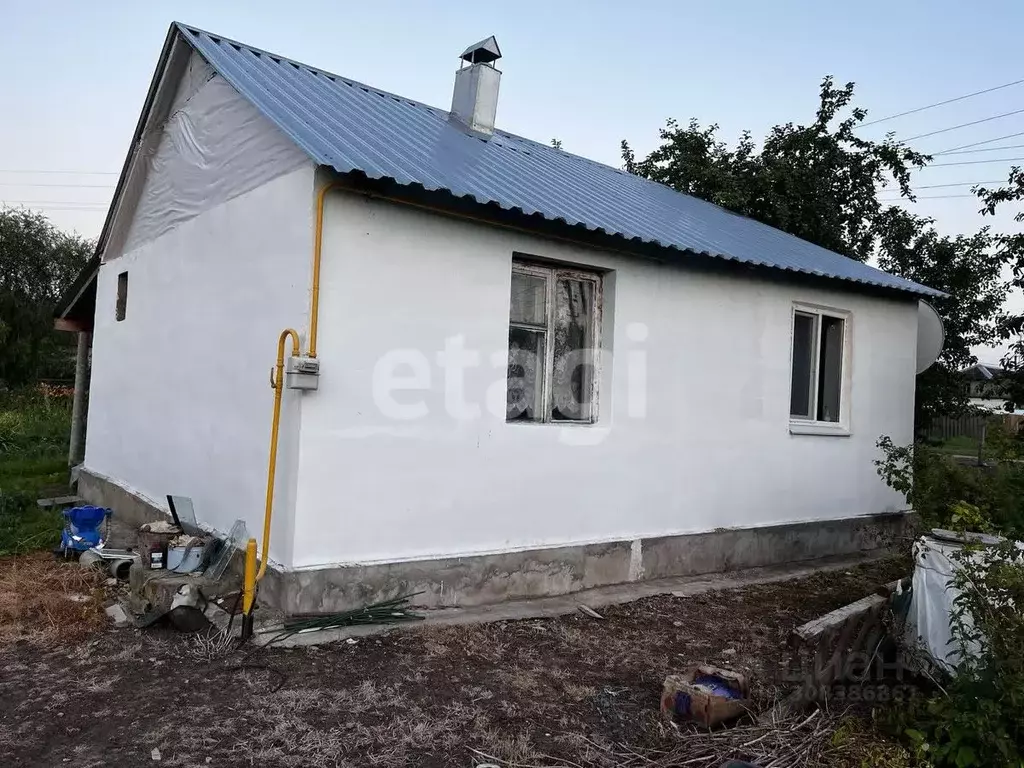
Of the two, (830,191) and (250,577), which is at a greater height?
(830,191)

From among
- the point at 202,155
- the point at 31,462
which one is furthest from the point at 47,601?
the point at 31,462

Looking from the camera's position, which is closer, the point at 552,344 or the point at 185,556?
the point at 185,556

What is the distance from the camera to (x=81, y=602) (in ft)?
18.9

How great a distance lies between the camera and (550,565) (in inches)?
250

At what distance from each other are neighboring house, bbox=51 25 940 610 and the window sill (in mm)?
32

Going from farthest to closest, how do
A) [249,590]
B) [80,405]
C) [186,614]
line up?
[80,405] < [186,614] < [249,590]

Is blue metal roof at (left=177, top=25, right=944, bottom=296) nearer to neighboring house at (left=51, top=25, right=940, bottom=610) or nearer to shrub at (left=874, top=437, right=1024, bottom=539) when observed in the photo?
neighboring house at (left=51, top=25, right=940, bottom=610)

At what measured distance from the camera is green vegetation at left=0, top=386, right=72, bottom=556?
7777 mm

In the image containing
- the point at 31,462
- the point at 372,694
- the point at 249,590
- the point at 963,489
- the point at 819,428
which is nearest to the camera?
the point at 372,694

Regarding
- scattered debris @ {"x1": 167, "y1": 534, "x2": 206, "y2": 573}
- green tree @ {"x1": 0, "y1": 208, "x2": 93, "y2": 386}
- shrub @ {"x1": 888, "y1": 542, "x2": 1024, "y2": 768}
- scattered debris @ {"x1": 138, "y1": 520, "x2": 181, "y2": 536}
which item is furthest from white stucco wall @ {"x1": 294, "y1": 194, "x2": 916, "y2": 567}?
green tree @ {"x1": 0, "y1": 208, "x2": 93, "y2": 386}

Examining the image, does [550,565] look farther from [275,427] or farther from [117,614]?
[117,614]

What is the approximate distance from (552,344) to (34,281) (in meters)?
32.0

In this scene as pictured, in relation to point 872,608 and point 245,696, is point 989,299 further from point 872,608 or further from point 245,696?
point 245,696

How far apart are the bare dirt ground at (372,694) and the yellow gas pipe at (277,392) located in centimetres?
37
